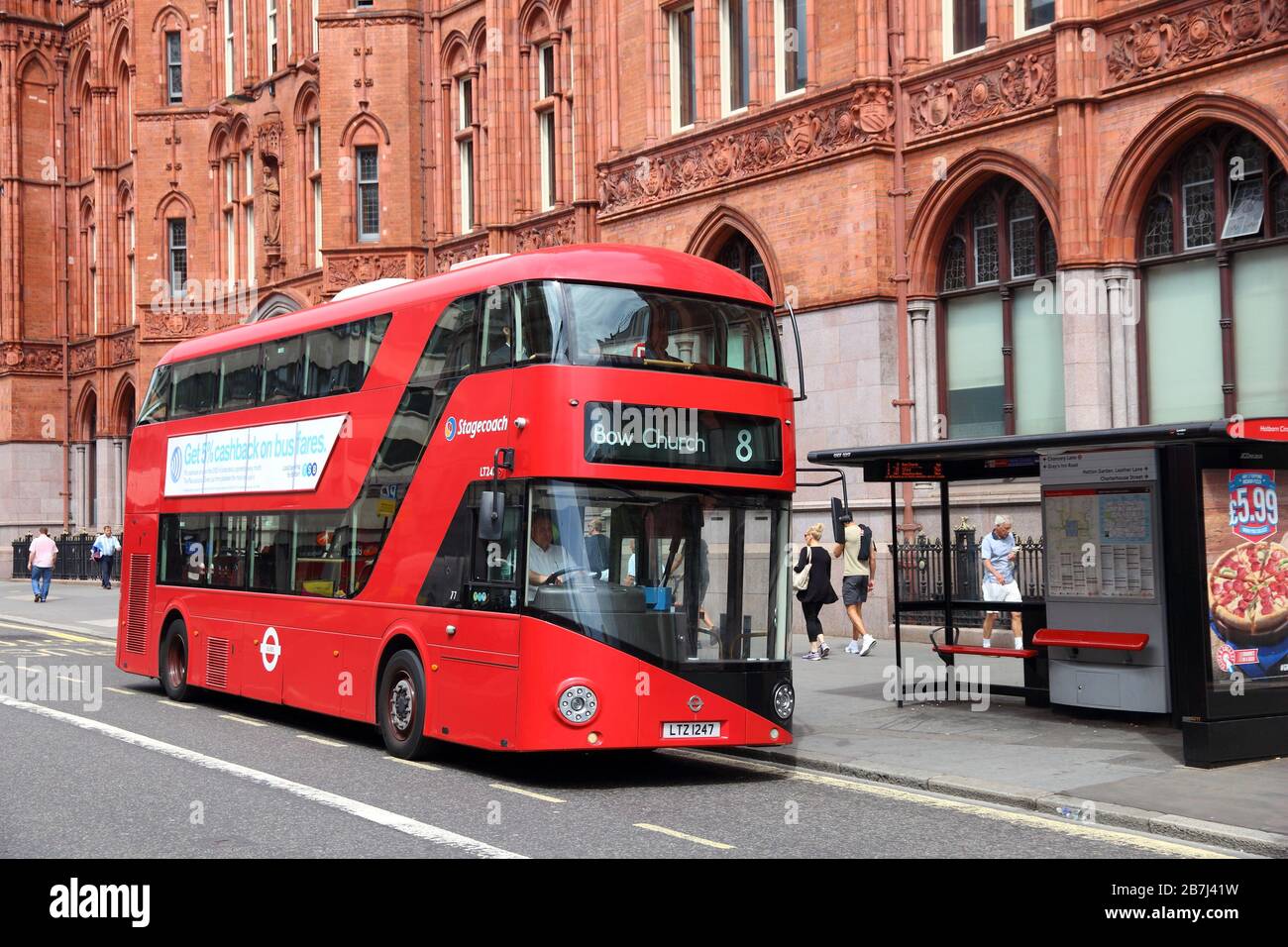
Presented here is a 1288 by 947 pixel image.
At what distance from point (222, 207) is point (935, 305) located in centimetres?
2611

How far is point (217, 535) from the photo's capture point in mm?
17078

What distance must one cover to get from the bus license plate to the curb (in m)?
1.30

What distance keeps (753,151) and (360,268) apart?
1301 cm

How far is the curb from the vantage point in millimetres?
9188

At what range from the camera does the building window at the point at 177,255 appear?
146ft

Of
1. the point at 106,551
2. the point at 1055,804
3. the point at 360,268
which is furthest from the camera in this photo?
the point at 106,551

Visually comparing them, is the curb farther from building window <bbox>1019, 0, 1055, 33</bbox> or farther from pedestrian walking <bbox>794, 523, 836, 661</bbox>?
building window <bbox>1019, 0, 1055, 33</bbox>

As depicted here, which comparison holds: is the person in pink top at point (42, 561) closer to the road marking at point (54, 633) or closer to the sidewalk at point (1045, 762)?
the road marking at point (54, 633)

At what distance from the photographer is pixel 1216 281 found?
18.6m

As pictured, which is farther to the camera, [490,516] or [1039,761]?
[1039,761]

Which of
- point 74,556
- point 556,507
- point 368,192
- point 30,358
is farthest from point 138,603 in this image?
point 30,358

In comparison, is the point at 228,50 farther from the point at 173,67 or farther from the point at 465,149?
the point at 465,149

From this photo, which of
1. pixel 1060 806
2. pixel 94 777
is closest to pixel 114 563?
pixel 94 777

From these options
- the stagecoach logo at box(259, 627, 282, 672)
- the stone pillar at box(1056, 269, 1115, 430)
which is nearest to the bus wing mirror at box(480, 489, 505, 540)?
the stagecoach logo at box(259, 627, 282, 672)
